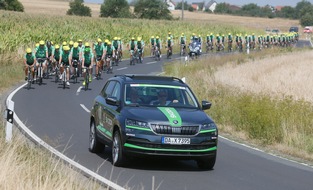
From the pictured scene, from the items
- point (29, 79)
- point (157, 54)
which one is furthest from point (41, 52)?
point (157, 54)

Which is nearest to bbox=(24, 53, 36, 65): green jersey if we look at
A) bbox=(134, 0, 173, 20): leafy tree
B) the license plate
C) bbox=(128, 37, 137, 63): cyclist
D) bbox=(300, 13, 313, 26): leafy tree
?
bbox=(128, 37, 137, 63): cyclist

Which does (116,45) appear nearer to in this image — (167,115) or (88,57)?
(88,57)

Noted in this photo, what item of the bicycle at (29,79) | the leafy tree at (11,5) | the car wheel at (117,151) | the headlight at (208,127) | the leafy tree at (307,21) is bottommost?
the leafy tree at (307,21)

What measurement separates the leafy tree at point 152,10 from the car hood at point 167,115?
10113cm

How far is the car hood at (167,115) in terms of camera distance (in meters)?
11.5

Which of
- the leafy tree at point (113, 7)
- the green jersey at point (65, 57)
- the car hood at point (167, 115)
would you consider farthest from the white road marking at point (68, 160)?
the leafy tree at point (113, 7)

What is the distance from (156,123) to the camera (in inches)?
→ 449

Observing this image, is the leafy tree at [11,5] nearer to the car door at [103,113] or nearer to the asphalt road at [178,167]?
the asphalt road at [178,167]

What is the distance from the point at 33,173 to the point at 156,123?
296 cm

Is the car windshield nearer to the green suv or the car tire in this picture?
the green suv

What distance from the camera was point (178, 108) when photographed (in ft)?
40.1

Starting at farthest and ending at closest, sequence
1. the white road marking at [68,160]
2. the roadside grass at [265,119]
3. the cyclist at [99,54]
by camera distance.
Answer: the cyclist at [99,54], the roadside grass at [265,119], the white road marking at [68,160]

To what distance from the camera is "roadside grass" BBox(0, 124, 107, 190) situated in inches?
305

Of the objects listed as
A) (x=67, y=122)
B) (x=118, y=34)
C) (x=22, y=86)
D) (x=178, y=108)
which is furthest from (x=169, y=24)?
(x=178, y=108)
